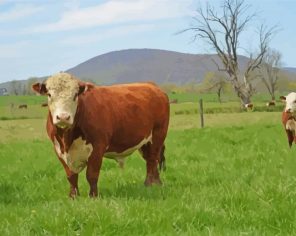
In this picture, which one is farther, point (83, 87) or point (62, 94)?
point (83, 87)

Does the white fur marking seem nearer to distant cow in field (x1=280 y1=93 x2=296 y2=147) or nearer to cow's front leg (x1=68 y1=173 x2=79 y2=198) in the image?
distant cow in field (x1=280 y1=93 x2=296 y2=147)

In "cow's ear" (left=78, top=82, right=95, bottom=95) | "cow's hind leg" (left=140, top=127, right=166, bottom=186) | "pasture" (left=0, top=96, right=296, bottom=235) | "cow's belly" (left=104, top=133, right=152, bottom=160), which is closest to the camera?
"pasture" (left=0, top=96, right=296, bottom=235)

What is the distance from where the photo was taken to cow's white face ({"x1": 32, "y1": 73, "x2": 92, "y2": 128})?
6949 mm

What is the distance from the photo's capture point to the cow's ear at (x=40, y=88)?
7.39 meters

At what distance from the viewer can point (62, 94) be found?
7.16 metres

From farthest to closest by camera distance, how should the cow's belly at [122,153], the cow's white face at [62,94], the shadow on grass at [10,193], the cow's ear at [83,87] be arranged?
the cow's belly at [122,153] < the shadow on grass at [10,193] < the cow's ear at [83,87] < the cow's white face at [62,94]

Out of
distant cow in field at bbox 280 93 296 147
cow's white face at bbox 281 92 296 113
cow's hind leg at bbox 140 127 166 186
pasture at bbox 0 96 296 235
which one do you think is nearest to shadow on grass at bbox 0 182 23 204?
pasture at bbox 0 96 296 235

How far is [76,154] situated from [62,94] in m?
0.92

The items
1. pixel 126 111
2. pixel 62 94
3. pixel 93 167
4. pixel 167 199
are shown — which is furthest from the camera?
pixel 126 111

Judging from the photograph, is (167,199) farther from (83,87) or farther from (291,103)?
(291,103)

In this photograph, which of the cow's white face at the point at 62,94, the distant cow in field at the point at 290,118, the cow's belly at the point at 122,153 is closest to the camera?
the cow's white face at the point at 62,94

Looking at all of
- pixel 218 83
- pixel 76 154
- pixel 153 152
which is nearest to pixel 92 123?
pixel 76 154

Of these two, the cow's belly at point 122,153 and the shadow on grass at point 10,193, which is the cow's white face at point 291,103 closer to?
the cow's belly at point 122,153

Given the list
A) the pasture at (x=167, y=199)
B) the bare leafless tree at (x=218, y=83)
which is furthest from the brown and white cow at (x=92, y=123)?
the bare leafless tree at (x=218, y=83)
